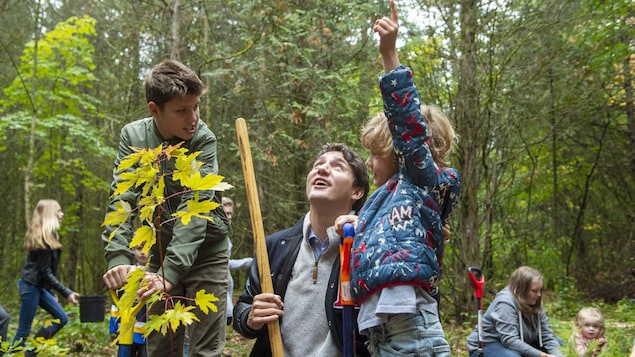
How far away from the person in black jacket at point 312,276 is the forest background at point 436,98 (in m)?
5.47

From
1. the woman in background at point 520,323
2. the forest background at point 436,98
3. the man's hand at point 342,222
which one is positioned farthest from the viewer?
the forest background at point 436,98

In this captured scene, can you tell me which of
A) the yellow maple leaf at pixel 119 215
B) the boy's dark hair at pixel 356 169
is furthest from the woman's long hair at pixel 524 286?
the yellow maple leaf at pixel 119 215

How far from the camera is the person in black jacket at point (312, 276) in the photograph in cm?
239

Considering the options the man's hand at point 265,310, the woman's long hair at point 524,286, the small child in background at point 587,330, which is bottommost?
the small child in background at point 587,330

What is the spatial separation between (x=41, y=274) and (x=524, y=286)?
5.02 meters

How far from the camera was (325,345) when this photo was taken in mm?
2404

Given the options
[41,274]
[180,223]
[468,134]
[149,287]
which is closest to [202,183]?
[149,287]

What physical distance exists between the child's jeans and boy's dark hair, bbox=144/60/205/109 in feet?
4.69

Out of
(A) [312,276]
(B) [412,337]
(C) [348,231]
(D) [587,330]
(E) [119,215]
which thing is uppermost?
(E) [119,215]

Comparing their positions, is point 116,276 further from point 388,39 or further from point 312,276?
point 388,39

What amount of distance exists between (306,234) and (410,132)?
2.63ft

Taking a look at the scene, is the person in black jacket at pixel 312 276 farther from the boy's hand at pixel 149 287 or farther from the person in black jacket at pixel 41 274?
the person in black jacket at pixel 41 274

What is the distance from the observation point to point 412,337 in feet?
6.70

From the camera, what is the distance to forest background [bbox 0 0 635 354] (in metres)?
8.30
